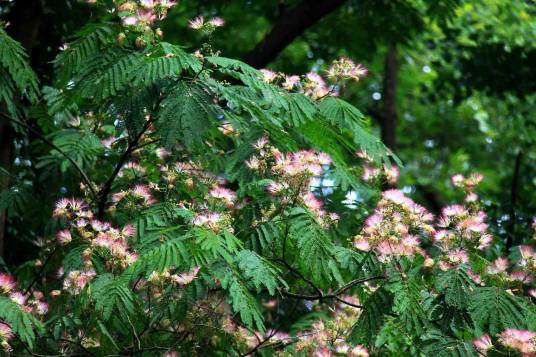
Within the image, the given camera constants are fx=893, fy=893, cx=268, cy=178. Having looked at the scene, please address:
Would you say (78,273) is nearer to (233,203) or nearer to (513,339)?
(233,203)

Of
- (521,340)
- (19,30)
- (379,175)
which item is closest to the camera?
(521,340)

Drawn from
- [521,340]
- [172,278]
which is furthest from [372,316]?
[172,278]

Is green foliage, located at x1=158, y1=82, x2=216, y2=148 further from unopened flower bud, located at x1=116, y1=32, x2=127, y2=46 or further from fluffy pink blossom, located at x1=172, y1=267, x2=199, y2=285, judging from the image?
fluffy pink blossom, located at x1=172, y1=267, x2=199, y2=285

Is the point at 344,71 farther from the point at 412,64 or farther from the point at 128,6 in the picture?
the point at 412,64

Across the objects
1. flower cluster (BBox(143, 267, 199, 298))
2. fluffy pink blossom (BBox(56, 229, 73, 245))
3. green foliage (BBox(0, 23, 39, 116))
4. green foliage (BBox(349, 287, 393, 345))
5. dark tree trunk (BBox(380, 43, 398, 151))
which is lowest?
dark tree trunk (BBox(380, 43, 398, 151))

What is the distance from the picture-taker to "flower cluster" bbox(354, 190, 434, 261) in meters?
4.22

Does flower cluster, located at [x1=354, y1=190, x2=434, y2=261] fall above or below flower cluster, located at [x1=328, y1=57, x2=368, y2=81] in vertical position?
below

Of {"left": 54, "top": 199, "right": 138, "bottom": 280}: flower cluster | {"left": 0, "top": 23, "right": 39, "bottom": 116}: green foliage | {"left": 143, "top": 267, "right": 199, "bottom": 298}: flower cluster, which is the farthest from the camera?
{"left": 0, "top": 23, "right": 39, "bottom": 116}: green foliage

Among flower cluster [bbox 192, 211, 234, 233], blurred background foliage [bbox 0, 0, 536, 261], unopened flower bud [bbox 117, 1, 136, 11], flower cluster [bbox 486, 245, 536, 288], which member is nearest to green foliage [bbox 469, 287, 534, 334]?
flower cluster [bbox 486, 245, 536, 288]

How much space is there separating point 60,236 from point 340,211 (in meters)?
1.67

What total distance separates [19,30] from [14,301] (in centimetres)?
292

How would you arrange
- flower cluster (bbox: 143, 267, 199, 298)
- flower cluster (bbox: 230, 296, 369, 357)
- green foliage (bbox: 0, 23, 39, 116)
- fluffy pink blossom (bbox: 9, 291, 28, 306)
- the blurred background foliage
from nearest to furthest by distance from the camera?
1. fluffy pink blossom (bbox: 9, 291, 28, 306)
2. flower cluster (bbox: 143, 267, 199, 298)
3. green foliage (bbox: 0, 23, 39, 116)
4. flower cluster (bbox: 230, 296, 369, 357)
5. the blurred background foliage

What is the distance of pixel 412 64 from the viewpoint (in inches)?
556

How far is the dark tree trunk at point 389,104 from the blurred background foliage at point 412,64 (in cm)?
2
